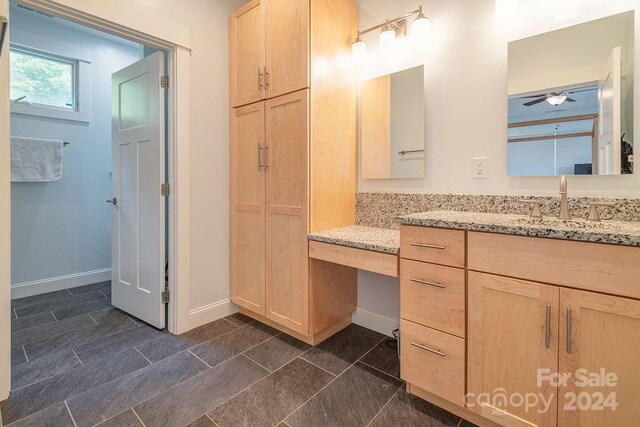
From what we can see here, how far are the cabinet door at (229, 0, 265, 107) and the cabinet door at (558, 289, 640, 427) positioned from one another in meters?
2.08

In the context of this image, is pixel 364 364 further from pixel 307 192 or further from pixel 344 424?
pixel 307 192

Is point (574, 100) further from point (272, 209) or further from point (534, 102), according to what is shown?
point (272, 209)

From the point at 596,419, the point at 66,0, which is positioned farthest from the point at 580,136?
the point at 66,0

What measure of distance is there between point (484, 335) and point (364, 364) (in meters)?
0.80

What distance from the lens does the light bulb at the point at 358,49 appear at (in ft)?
6.93

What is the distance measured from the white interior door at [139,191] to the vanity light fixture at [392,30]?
1389 mm

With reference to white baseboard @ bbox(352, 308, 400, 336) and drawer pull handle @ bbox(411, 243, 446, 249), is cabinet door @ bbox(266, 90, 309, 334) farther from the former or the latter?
drawer pull handle @ bbox(411, 243, 446, 249)

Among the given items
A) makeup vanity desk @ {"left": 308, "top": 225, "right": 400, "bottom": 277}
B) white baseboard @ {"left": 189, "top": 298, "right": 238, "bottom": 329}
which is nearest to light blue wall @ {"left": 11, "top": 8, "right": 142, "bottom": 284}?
white baseboard @ {"left": 189, "top": 298, "right": 238, "bottom": 329}

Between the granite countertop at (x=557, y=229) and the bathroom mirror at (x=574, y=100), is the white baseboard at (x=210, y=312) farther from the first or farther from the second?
the bathroom mirror at (x=574, y=100)

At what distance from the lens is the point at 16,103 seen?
2.88 m

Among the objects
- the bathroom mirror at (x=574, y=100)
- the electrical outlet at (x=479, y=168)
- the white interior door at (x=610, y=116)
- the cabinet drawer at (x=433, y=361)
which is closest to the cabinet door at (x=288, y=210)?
the cabinet drawer at (x=433, y=361)

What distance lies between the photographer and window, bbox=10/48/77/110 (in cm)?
297

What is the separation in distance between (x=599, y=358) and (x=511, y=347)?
258 millimetres

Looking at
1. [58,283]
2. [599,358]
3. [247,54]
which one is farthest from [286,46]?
[58,283]
